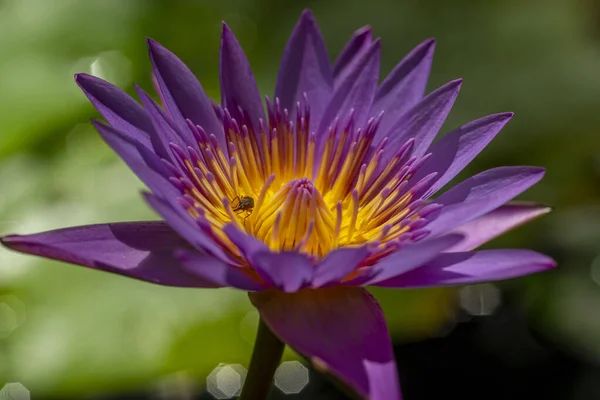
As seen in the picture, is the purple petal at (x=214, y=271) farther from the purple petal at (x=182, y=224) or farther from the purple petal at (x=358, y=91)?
the purple petal at (x=358, y=91)

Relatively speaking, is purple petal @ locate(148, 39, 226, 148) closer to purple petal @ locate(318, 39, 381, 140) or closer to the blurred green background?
purple petal @ locate(318, 39, 381, 140)

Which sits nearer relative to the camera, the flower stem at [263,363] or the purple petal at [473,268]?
the purple petal at [473,268]

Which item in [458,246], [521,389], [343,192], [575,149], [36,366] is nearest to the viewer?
[458,246]

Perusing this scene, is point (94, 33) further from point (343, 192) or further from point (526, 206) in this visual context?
point (526, 206)

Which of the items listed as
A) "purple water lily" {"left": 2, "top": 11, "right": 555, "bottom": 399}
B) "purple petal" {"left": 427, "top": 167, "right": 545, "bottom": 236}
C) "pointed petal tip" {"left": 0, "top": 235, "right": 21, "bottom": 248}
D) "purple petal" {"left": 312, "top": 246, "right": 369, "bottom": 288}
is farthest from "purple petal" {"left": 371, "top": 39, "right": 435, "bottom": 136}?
"pointed petal tip" {"left": 0, "top": 235, "right": 21, "bottom": 248}

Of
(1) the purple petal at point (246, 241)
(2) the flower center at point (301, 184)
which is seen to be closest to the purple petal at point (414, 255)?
(2) the flower center at point (301, 184)

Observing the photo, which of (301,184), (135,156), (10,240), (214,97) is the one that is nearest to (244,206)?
(301,184)

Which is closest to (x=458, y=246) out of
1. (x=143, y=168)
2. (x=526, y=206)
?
(x=526, y=206)
